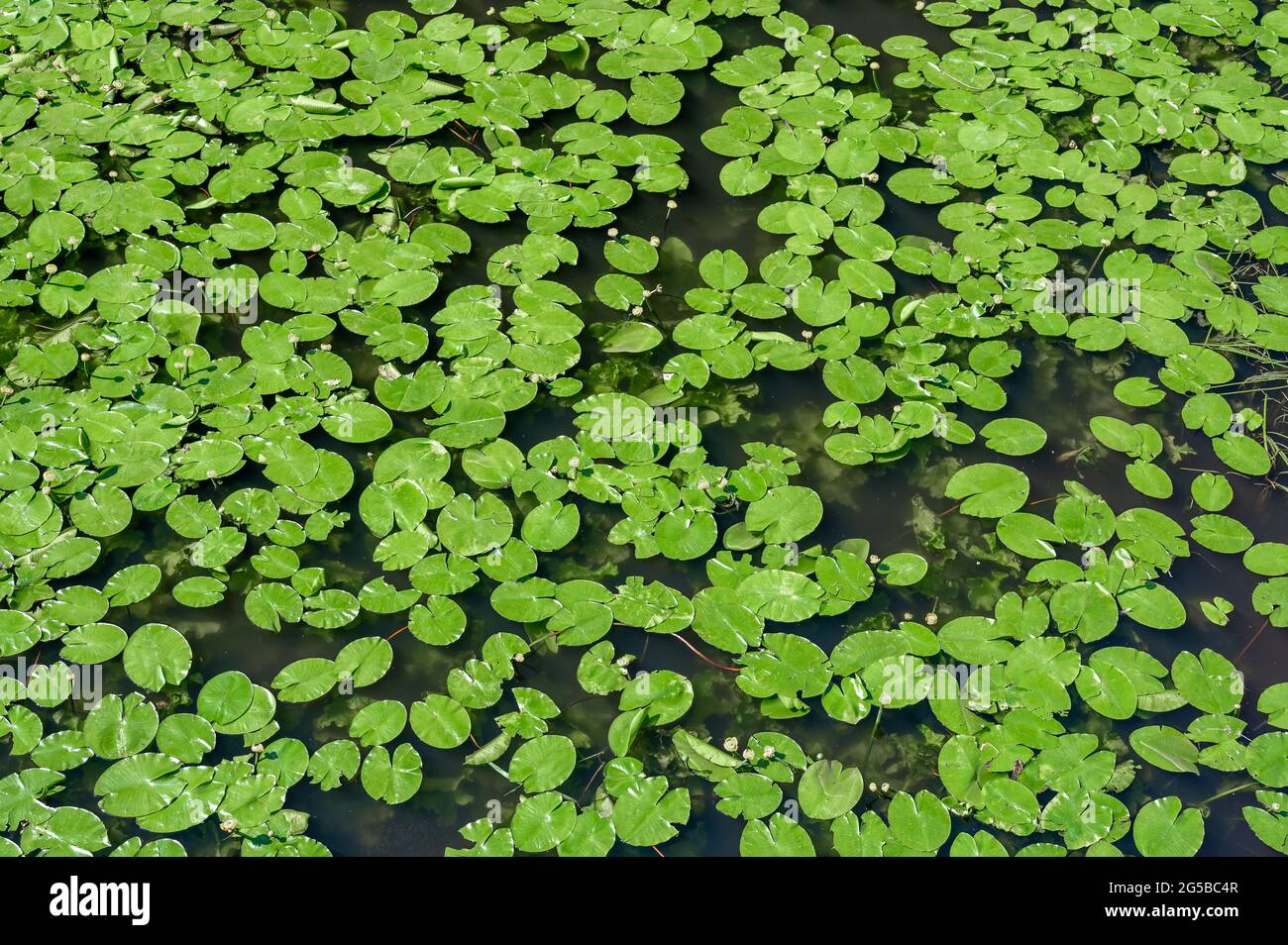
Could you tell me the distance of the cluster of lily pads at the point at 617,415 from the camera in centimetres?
281

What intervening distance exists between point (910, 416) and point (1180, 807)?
137 cm

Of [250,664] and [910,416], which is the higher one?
[910,416]

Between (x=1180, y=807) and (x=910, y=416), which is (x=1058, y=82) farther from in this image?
(x=1180, y=807)

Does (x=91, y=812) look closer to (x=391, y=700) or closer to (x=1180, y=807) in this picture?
(x=391, y=700)

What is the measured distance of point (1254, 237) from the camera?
155 inches

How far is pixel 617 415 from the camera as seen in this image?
338cm

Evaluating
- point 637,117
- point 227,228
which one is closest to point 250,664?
point 227,228

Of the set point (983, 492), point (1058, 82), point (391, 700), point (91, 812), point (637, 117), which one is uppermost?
point (1058, 82)

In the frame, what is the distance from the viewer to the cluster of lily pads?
2.81m

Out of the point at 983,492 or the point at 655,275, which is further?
the point at 655,275
